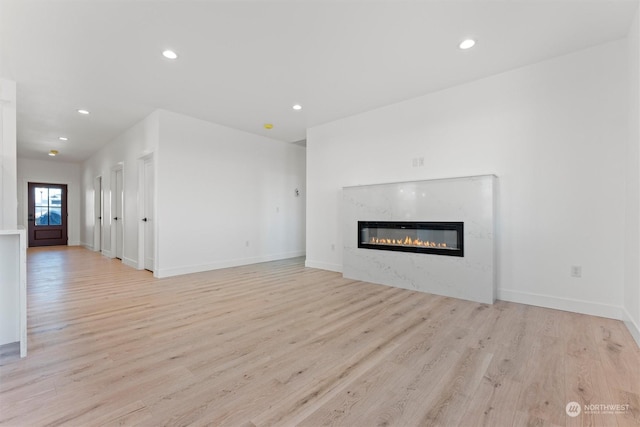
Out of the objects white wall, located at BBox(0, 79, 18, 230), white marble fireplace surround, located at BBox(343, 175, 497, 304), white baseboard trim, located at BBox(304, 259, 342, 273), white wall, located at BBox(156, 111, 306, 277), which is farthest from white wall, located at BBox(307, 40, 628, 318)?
white wall, located at BBox(0, 79, 18, 230)

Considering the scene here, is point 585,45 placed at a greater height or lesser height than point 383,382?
greater

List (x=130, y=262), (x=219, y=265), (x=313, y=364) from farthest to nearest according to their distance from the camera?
1. (x=130, y=262)
2. (x=219, y=265)
3. (x=313, y=364)

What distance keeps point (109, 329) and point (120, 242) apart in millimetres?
4812

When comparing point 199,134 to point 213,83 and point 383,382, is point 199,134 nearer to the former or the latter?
point 213,83

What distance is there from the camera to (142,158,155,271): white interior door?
504cm

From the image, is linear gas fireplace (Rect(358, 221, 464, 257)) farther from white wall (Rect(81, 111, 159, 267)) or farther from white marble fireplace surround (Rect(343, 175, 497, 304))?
white wall (Rect(81, 111, 159, 267))

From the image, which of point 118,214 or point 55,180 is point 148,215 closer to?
point 118,214

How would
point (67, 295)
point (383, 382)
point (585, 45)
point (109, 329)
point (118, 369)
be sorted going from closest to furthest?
point (383, 382)
point (118, 369)
point (109, 329)
point (585, 45)
point (67, 295)

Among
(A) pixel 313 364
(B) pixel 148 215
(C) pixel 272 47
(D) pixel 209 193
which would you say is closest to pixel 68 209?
(B) pixel 148 215

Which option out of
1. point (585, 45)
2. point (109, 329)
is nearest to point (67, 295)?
point (109, 329)

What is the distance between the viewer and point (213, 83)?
3.67 meters

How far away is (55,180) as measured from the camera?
30.4 ft

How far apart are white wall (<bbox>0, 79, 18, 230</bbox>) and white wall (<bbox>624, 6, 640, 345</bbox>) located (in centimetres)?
597

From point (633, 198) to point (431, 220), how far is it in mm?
1792
